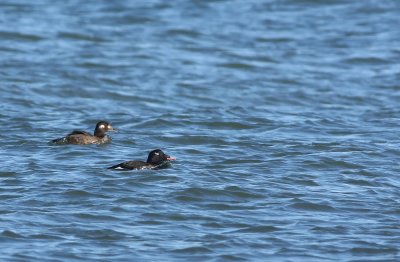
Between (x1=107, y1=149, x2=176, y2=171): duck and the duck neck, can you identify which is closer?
(x1=107, y1=149, x2=176, y2=171): duck

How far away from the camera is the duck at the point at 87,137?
15.4 meters

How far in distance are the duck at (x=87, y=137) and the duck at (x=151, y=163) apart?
1.67 metres

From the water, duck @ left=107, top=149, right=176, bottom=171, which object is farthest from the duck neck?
duck @ left=107, top=149, right=176, bottom=171

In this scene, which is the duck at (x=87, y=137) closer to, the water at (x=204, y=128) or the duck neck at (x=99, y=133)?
the duck neck at (x=99, y=133)

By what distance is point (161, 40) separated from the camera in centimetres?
2589

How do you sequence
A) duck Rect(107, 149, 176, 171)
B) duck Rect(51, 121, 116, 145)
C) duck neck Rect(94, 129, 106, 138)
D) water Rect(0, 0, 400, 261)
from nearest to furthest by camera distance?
1. water Rect(0, 0, 400, 261)
2. duck Rect(107, 149, 176, 171)
3. duck Rect(51, 121, 116, 145)
4. duck neck Rect(94, 129, 106, 138)

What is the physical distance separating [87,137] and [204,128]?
90.0 inches

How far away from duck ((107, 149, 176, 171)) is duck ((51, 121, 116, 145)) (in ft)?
5.50

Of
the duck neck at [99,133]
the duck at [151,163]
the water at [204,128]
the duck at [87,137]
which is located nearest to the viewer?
the water at [204,128]

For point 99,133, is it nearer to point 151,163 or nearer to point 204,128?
point 204,128

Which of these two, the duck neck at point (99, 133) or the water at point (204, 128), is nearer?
the water at point (204, 128)

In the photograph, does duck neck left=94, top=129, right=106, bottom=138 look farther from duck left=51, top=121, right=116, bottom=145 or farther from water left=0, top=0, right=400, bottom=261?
water left=0, top=0, right=400, bottom=261

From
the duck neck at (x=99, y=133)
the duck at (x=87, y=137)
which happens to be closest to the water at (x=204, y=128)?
the duck at (x=87, y=137)

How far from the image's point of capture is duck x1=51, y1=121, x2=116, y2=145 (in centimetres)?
1544
